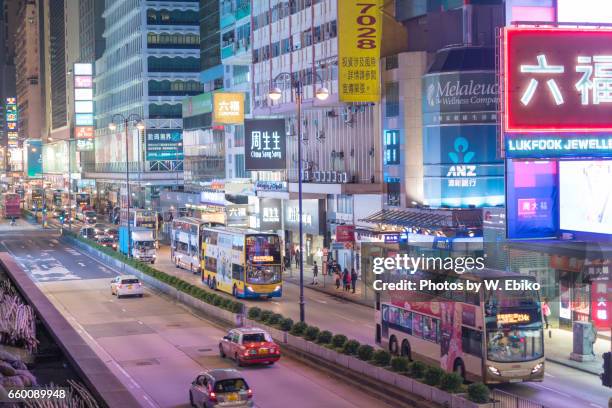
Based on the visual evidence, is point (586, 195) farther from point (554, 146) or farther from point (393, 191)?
point (393, 191)

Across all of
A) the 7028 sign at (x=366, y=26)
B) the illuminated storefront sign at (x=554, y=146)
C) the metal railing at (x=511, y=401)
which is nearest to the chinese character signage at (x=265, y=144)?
the 7028 sign at (x=366, y=26)

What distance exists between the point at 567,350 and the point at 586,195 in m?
7.16

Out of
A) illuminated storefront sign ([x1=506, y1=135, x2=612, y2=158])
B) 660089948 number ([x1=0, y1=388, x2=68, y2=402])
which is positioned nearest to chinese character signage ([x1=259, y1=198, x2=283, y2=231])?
illuminated storefront sign ([x1=506, y1=135, x2=612, y2=158])

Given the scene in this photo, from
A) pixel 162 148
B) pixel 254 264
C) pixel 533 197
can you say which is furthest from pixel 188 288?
pixel 162 148

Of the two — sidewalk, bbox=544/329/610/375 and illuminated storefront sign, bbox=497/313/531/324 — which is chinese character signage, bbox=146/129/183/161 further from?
illuminated storefront sign, bbox=497/313/531/324

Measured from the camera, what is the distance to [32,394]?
13367 millimetres

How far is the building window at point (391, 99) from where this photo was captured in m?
61.0

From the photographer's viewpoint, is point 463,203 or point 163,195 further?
point 163,195

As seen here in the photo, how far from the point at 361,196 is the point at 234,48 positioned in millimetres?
31581

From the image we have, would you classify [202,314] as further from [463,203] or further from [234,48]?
[234,48]

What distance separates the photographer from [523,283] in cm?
3144

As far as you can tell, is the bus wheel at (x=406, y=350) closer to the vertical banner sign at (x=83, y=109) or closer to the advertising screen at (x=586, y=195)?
the advertising screen at (x=586, y=195)

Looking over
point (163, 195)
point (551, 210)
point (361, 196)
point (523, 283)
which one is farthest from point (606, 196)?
A: point (163, 195)

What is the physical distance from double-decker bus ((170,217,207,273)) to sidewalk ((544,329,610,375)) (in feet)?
104
